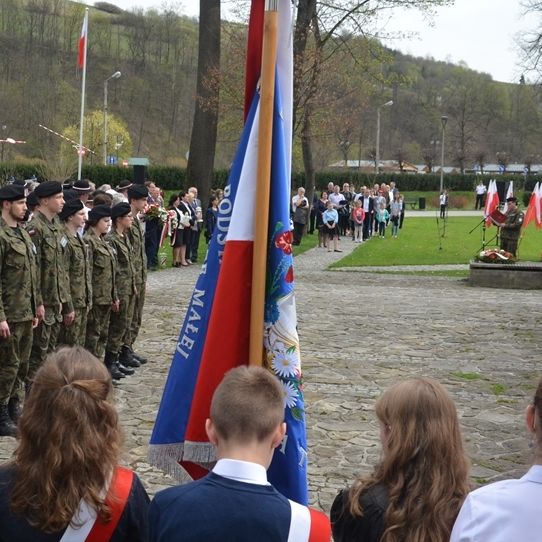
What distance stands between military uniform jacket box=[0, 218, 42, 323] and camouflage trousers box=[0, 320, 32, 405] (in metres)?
0.12

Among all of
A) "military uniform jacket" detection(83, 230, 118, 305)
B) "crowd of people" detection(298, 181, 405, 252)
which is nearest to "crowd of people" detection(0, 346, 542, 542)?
"military uniform jacket" detection(83, 230, 118, 305)

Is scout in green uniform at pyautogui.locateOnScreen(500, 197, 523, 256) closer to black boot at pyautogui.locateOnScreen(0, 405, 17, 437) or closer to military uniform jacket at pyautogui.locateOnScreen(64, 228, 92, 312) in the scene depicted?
military uniform jacket at pyautogui.locateOnScreen(64, 228, 92, 312)

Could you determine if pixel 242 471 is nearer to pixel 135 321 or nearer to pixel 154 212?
pixel 135 321

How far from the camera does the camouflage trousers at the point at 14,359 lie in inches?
292

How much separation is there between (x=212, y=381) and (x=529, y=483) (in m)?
1.83

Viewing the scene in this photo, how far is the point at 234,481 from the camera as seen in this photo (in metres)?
2.50

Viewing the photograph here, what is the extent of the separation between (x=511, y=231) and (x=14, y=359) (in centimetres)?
1730

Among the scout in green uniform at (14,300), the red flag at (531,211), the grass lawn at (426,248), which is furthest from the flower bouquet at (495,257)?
the scout in green uniform at (14,300)

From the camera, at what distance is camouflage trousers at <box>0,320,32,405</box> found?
7406mm

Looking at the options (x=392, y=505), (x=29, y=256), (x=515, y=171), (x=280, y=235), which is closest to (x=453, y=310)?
(x=29, y=256)

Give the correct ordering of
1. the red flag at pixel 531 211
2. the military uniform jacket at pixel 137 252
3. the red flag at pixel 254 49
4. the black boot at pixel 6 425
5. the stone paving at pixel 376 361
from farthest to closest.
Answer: the red flag at pixel 531 211 → the military uniform jacket at pixel 137 252 → the black boot at pixel 6 425 → the stone paving at pixel 376 361 → the red flag at pixel 254 49

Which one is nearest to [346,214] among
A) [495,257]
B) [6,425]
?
[495,257]

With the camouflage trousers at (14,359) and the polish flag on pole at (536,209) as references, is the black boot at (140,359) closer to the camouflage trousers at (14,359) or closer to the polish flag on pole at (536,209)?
the camouflage trousers at (14,359)

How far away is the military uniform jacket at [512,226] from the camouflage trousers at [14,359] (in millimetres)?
16976
